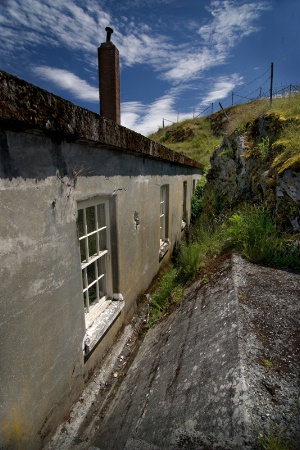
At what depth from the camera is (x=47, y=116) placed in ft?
6.03

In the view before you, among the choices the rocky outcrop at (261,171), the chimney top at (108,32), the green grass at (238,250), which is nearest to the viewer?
the green grass at (238,250)

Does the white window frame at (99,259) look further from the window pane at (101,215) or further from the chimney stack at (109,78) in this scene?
the chimney stack at (109,78)

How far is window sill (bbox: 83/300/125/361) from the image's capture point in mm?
2893

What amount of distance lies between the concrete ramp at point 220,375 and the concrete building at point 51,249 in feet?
2.40

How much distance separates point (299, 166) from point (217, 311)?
2983mm

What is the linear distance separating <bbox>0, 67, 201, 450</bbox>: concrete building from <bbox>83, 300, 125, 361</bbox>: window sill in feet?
0.05

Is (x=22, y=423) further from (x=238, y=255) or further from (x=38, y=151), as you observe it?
(x=238, y=255)

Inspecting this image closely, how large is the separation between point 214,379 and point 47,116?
2.54 meters

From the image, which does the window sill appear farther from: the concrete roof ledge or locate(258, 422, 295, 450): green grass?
the concrete roof ledge

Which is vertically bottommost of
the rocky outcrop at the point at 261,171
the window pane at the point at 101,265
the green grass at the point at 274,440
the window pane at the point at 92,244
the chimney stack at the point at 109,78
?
the green grass at the point at 274,440

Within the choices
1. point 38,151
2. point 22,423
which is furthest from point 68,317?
point 38,151

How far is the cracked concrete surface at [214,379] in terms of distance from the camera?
64.0 inches

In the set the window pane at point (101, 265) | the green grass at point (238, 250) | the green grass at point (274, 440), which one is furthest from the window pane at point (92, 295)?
the green grass at point (274, 440)

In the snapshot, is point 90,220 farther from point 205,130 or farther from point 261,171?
point 205,130
